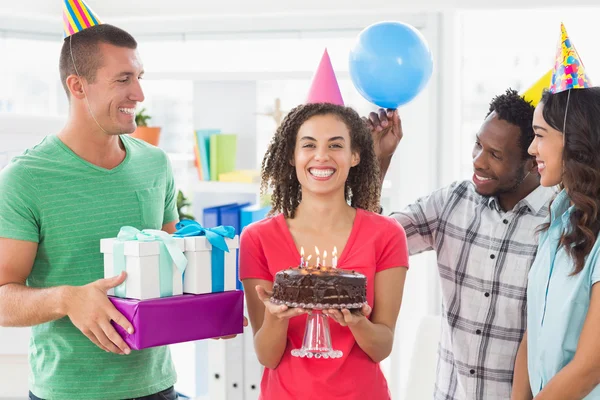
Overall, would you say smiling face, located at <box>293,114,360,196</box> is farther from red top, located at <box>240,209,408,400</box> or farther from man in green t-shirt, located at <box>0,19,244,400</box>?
man in green t-shirt, located at <box>0,19,244,400</box>

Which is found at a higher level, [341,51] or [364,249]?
[341,51]

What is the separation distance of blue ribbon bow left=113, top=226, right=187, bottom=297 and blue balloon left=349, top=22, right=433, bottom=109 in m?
0.80

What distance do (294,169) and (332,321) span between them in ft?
1.34

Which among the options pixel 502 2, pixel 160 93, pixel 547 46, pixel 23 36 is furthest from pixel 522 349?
pixel 23 36

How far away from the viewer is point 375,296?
1.74 m

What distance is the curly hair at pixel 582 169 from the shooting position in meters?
1.63

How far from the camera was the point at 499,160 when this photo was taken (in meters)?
2.02

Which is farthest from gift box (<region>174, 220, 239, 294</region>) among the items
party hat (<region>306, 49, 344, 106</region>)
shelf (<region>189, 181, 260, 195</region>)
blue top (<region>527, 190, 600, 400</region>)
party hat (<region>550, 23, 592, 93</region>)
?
shelf (<region>189, 181, 260, 195</region>)

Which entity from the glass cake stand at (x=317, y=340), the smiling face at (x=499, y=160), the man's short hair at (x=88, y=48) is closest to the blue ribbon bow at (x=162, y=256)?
the glass cake stand at (x=317, y=340)

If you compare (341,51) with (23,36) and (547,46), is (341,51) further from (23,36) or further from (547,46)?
(23,36)

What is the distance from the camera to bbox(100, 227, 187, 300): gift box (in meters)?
1.64

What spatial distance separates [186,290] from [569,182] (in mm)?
885

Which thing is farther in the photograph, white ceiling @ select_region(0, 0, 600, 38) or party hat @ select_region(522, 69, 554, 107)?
white ceiling @ select_region(0, 0, 600, 38)

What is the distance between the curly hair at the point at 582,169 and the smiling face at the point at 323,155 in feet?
1.60
